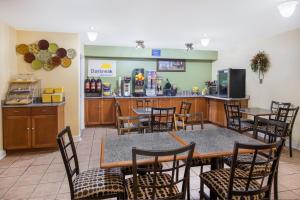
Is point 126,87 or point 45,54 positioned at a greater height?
point 45,54

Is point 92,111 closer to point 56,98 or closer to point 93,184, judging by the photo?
point 56,98

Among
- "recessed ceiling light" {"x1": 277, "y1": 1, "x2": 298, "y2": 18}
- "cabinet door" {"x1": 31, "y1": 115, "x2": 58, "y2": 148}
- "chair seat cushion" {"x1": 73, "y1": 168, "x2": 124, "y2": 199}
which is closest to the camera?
"chair seat cushion" {"x1": 73, "y1": 168, "x2": 124, "y2": 199}

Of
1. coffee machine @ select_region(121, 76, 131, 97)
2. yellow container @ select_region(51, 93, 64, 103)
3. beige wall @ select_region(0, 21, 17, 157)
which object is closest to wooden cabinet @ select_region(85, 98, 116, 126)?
coffee machine @ select_region(121, 76, 131, 97)

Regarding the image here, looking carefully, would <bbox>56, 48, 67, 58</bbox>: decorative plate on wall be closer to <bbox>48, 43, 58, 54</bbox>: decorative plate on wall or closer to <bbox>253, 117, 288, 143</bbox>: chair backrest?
<bbox>48, 43, 58, 54</bbox>: decorative plate on wall

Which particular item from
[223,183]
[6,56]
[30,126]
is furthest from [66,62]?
[223,183]

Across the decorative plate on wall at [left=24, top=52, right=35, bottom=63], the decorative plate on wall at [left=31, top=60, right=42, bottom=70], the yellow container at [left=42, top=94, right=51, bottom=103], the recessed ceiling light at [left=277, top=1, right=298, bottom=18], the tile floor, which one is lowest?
the tile floor

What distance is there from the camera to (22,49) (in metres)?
4.53

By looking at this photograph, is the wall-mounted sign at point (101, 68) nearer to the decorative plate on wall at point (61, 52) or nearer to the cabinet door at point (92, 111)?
the cabinet door at point (92, 111)

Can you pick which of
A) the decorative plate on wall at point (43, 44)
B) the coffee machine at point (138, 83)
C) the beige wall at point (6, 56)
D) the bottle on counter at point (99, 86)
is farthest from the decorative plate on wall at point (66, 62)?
the coffee machine at point (138, 83)

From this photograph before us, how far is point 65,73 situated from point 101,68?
2.22 meters

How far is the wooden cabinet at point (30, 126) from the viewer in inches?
158

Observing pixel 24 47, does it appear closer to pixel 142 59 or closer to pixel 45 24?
pixel 45 24

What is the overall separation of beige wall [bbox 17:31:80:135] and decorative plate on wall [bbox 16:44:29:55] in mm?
88

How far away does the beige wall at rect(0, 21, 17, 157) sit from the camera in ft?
12.9
